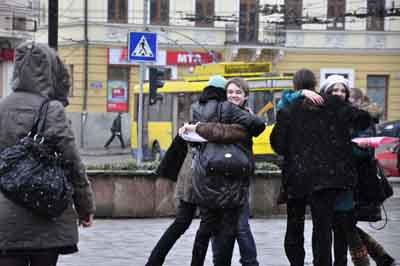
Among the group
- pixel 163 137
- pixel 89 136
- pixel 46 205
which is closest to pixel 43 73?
pixel 46 205

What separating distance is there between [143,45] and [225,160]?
10.7m

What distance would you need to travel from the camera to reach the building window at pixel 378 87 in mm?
47719

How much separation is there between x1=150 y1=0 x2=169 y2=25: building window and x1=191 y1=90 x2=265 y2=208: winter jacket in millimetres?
39311

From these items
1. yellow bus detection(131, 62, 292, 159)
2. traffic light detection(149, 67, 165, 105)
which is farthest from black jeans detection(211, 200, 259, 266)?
yellow bus detection(131, 62, 292, 159)

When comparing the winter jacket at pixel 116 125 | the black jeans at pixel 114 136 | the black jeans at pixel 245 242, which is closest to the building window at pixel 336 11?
the winter jacket at pixel 116 125

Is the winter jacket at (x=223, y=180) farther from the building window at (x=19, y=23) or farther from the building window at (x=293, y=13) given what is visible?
the building window at (x=293, y=13)

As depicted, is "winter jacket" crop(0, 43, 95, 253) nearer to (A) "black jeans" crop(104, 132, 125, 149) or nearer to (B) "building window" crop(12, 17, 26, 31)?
(B) "building window" crop(12, 17, 26, 31)

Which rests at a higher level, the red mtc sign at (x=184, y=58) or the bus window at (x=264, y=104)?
the red mtc sign at (x=184, y=58)

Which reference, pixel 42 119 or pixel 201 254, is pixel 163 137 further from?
pixel 42 119

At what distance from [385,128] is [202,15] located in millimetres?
21498

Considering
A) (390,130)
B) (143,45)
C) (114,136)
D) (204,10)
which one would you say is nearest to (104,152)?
(114,136)

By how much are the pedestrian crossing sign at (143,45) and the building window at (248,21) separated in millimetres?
29321

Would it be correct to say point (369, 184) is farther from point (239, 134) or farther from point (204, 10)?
point (204, 10)

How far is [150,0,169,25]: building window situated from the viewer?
46906 millimetres
